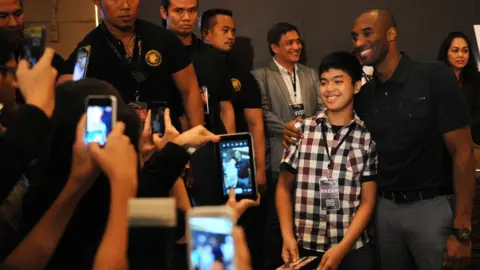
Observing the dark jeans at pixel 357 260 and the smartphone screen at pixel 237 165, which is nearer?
the smartphone screen at pixel 237 165

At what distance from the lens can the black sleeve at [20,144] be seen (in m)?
1.13

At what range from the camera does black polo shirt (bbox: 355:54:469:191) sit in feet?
8.20

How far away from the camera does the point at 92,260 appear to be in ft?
3.85

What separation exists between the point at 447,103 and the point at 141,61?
1315 mm

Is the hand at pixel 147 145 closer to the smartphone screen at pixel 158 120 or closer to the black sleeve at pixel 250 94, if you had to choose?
the smartphone screen at pixel 158 120

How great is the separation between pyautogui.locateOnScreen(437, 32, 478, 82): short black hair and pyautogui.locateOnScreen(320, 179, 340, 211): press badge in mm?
2203

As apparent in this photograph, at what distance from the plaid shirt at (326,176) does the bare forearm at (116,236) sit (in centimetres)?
153

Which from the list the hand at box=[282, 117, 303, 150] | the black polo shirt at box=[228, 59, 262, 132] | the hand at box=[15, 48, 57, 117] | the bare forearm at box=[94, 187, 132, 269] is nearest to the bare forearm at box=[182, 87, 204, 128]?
the hand at box=[282, 117, 303, 150]

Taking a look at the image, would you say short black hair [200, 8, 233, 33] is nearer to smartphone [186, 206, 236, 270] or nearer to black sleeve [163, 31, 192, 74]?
black sleeve [163, 31, 192, 74]

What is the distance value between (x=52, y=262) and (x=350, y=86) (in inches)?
65.7

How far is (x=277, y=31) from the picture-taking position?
13.3ft

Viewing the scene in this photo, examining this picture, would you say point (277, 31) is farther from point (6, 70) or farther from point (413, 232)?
point (6, 70)

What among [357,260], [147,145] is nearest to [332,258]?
[357,260]

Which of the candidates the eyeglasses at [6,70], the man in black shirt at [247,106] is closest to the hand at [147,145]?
the eyeglasses at [6,70]
